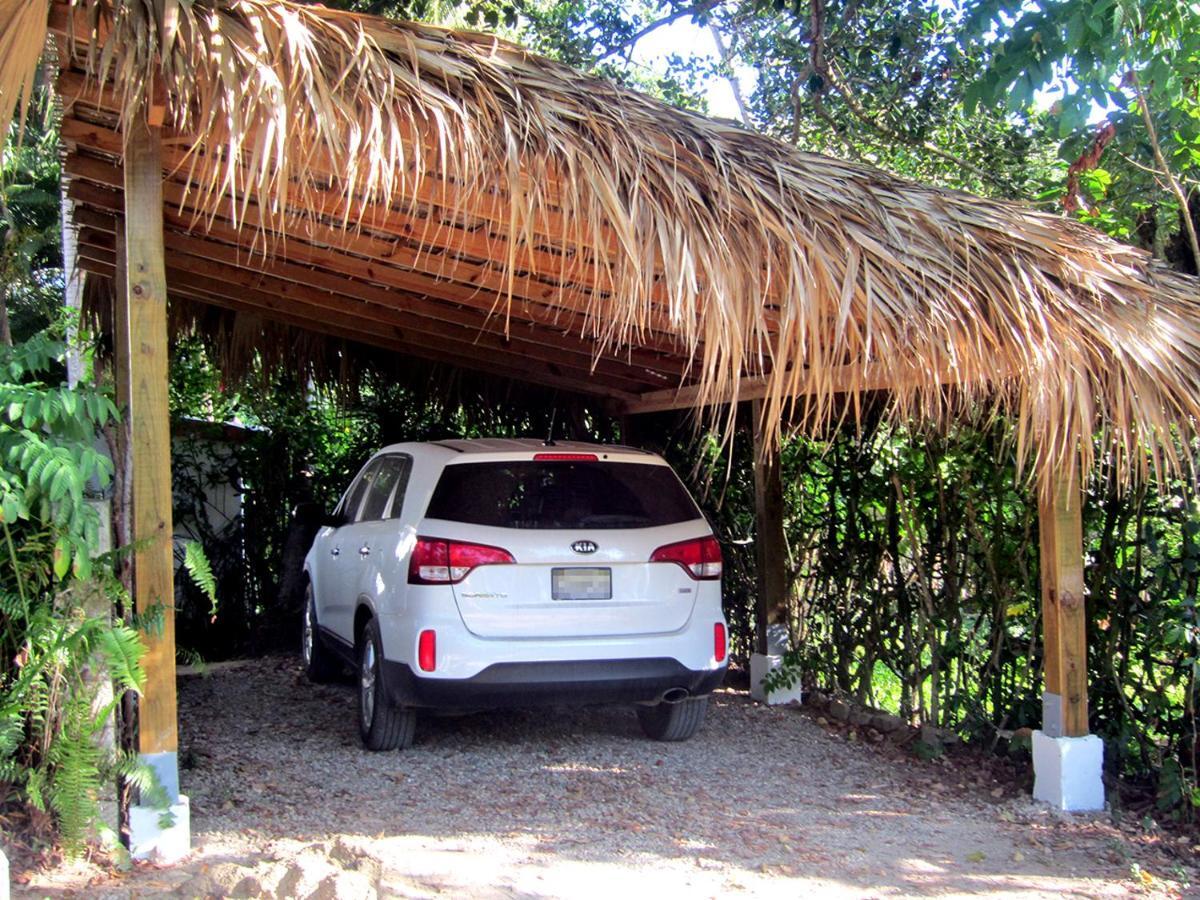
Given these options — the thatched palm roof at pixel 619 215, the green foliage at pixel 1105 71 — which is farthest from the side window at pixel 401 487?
the green foliage at pixel 1105 71

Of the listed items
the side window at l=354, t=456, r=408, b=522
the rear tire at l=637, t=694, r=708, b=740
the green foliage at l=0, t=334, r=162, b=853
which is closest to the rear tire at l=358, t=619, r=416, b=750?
the side window at l=354, t=456, r=408, b=522

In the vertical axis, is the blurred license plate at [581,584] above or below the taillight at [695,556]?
below

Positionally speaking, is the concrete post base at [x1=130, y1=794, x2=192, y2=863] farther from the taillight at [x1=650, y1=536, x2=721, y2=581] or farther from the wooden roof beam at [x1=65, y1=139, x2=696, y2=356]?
the taillight at [x1=650, y1=536, x2=721, y2=581]

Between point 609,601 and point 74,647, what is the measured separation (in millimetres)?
2603

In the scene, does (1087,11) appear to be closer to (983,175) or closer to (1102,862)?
(1102,862)

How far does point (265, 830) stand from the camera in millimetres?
4629

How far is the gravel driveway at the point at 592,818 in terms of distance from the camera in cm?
424

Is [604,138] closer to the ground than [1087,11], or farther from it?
closer to the ground

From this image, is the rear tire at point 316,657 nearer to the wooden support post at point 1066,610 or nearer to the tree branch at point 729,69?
the wooden support post at point 1066,610

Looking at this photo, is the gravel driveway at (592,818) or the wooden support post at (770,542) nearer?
the gravel driveway at (592,818)

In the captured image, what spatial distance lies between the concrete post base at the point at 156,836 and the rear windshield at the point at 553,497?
195 cm

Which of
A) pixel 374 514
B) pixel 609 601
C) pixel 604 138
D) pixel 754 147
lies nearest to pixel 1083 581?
pixel 609 601

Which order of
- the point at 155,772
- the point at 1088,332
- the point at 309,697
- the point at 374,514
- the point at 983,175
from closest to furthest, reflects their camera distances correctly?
the point at 155,772 → the point at 1088,332 → the point at 374,514 → the point at 309,697 → the point at 983,175

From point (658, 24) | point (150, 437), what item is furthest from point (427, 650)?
point (658, 24)
